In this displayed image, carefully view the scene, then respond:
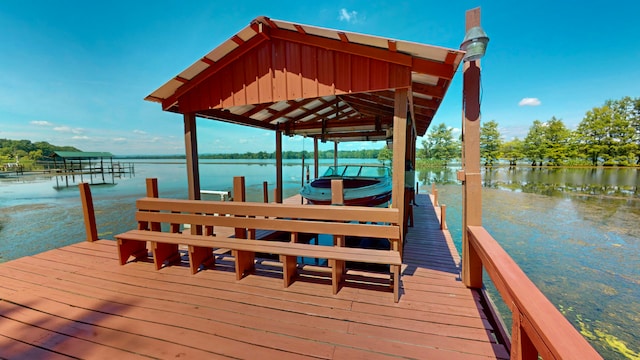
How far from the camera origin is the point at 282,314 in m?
2.20

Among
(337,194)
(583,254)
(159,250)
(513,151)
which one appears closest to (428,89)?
(337,194)

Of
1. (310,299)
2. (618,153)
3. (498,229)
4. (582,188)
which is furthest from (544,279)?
(618,153)

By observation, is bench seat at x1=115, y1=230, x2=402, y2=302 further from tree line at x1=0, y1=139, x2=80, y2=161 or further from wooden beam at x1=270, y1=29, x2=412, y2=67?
tree line at x1=0, y1=139, x2=80, y2=161

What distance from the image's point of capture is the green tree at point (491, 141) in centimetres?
4116

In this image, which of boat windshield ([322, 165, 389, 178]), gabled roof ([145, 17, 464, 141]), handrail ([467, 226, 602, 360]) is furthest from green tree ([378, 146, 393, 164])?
handrail ([467, 226, 602, 360])

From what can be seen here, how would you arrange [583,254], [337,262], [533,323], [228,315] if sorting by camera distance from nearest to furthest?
1. [533,323]
2. [228,315]
3. [337,262]
4. [583,254]

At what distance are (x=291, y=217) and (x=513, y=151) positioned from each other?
178ft

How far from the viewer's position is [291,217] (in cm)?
283

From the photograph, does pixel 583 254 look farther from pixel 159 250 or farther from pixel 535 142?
pixel 535 142

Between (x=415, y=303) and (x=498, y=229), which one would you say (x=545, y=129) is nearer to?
(x=498, y=229)

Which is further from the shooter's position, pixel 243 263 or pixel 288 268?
pixel 243 263

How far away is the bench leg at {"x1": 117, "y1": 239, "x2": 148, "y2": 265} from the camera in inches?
126

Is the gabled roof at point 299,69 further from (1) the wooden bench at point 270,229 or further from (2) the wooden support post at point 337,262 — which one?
(1) the wooden bench at point 270,229

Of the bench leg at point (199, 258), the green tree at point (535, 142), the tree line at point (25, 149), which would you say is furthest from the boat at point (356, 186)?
the tree line at point (25, 149)
